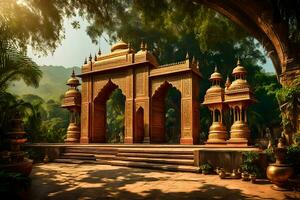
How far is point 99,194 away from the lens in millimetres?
6891

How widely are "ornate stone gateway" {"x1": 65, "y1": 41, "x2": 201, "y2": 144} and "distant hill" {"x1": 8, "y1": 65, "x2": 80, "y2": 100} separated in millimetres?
81482

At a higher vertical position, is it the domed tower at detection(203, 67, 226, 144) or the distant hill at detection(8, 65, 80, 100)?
the distant hill at detection(8, 65, 80, 100)

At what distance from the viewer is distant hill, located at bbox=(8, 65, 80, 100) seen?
100019mm

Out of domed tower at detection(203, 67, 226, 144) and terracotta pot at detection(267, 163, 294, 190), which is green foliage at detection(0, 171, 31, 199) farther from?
domed tower at detection(203, 67, 226, 144)

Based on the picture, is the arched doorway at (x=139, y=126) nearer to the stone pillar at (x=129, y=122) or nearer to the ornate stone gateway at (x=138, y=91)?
the ornate stone gateway at (x=138, y=91)

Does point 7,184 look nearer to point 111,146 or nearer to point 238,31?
point 111,146

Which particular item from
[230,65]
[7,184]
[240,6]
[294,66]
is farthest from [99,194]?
[230,65]

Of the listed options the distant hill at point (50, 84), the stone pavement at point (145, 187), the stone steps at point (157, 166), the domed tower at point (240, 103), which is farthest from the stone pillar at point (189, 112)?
the distant hill at point (50, 84)

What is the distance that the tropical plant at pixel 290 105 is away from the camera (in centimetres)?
871

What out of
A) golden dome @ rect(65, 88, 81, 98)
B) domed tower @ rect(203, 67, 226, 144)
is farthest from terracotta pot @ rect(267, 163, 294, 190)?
golden dome @ rect(65, 88, 81, 98)

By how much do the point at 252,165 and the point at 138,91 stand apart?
373 inches

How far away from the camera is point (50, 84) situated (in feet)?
360

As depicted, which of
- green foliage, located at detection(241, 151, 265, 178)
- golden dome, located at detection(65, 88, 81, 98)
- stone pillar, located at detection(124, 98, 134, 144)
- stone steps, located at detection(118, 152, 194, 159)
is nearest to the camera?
green foliage, located at detection(241, 151, 265, 178)

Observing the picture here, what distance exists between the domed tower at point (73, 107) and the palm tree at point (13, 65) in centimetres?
899
